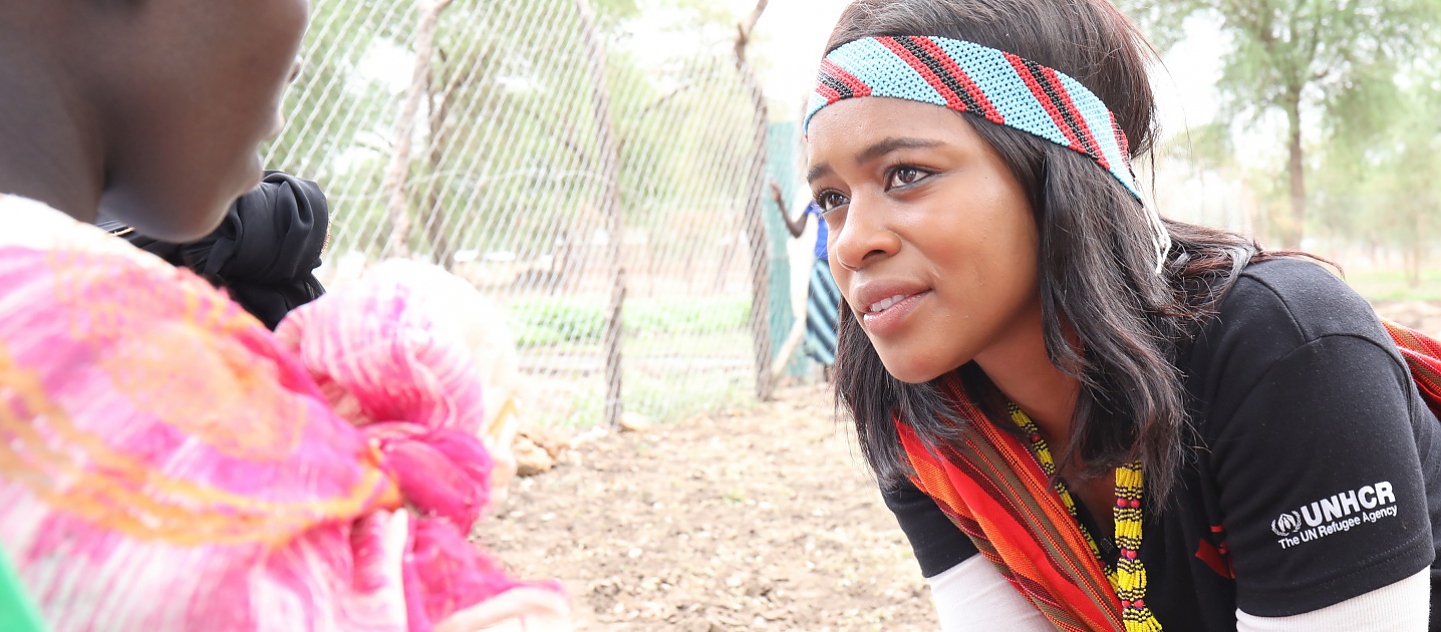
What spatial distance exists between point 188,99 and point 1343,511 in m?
1.44

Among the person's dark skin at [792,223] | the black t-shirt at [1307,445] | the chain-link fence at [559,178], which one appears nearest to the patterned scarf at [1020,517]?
the black t-shirt at [1307,445]

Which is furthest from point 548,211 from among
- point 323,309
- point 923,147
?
point 323,309

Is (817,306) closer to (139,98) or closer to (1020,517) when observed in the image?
(1020,517)

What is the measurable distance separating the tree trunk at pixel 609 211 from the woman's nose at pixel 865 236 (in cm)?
436

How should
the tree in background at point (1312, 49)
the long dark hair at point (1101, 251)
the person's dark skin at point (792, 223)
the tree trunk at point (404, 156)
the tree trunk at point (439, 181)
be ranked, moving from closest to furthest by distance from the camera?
the long dark hair at point (1101, 251), the tree trunk at point (404, 156), the tree trunk at point (439, 181), the person's dark skin at point (792, 223), the tree in background at point (1312, 49)

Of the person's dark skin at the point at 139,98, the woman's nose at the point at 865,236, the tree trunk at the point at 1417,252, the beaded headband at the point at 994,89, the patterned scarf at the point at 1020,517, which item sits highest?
the person's dark skin at the point at 139,98

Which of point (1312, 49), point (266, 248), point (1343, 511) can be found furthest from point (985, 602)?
point (1312, 49)

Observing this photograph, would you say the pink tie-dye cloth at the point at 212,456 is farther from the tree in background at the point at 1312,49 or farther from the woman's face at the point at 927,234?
the tree in background at the point at 1312,49

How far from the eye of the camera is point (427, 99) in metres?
5.16

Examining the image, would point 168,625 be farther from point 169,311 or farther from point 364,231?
point 364,231

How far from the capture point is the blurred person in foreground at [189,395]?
2.17 feet

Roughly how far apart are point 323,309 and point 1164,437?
117 cm

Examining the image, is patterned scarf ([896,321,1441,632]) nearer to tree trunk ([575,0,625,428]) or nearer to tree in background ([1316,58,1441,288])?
tree trunk ([575,0,625,428])

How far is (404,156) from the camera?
14.7ft
